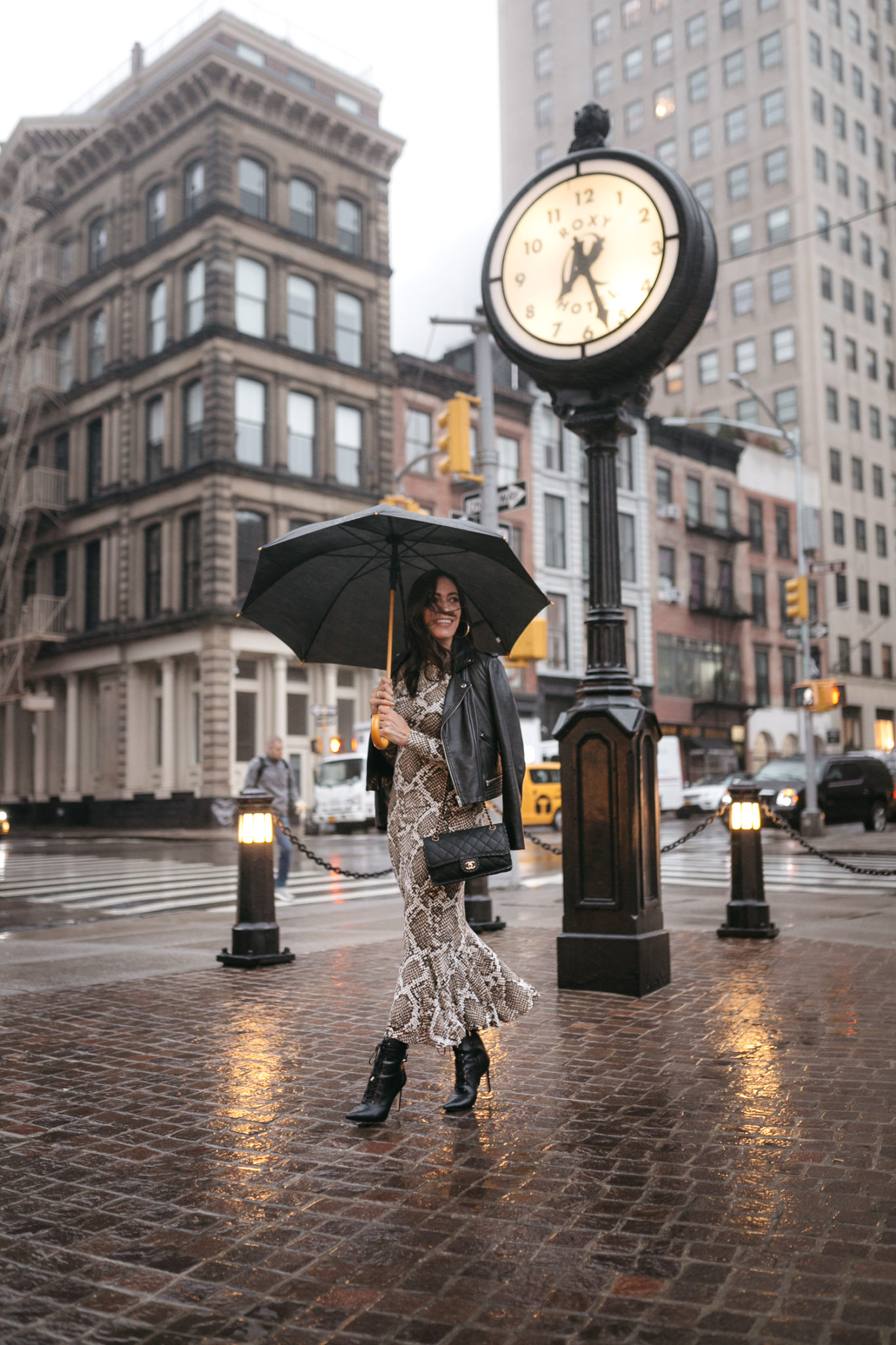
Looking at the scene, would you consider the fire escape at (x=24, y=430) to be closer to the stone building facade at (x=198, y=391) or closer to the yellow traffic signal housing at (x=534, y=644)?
the stone building facade at (x=198, y=391)

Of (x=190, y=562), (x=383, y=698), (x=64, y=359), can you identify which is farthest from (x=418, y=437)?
(x=383, y=698)

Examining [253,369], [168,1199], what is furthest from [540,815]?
[168,1199]

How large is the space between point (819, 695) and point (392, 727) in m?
21.2

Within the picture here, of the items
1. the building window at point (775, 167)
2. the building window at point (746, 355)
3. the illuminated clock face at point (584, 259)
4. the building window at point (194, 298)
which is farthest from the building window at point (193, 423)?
the building window at point (775, 167)

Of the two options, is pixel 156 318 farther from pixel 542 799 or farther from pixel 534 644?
pixel 534 644

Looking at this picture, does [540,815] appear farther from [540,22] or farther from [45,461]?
[540,22]

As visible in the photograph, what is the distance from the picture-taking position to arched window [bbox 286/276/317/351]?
35.4 meters

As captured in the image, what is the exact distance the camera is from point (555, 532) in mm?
42906

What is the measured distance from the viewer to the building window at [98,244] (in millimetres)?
38366

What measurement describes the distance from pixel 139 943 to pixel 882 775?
68.5 ft

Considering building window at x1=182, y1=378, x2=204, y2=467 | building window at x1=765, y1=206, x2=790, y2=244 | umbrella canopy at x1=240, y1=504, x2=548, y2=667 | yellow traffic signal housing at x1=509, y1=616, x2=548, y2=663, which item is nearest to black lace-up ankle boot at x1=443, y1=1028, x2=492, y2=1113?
umbrella canopy at x1=240, y1=504, x2=548, y2=667

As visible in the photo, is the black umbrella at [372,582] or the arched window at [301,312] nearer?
the black umbrella at [372,582]

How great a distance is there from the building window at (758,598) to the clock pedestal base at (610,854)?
46.1 metres

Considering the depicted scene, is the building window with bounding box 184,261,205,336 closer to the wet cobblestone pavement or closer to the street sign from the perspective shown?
the street sign
